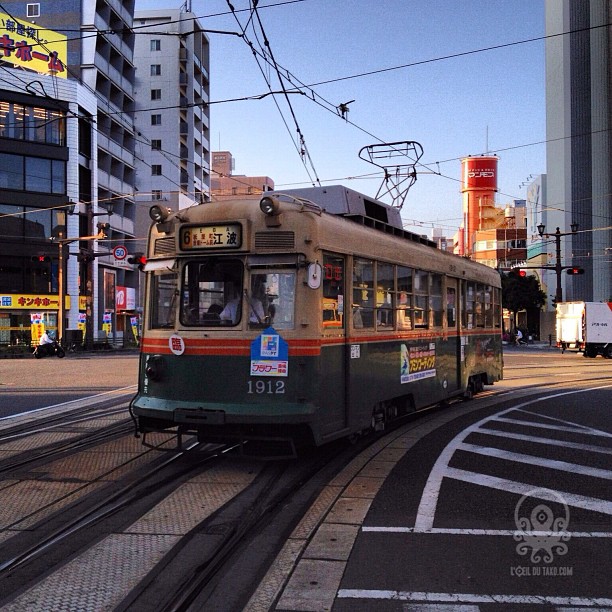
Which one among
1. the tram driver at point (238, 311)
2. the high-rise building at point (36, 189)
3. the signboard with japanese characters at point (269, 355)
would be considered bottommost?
the signboard with japanese characters at point (269, 355)

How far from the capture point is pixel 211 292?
722 centimetres

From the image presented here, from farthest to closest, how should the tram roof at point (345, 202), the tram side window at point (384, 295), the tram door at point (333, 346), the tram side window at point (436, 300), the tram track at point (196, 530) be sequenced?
the tram side window at point (436, 300), the tram roof at point (345, 202), the tram side window at point (384, 295), the tram door at point (333, 346), the tram track at point (196, 530)

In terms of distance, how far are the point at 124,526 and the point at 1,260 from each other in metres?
38.4

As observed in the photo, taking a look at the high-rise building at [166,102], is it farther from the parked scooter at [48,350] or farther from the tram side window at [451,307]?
the tram side window at [451,307]

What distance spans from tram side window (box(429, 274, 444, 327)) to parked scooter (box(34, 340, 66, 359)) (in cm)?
2526

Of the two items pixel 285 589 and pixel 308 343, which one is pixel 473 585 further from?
pixel 308 343

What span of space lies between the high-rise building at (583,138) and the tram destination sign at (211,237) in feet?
183

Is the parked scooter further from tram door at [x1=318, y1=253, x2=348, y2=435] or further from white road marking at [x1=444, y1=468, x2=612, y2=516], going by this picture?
white road marking at [x1=444, y1=468, x2=612, y2=516]

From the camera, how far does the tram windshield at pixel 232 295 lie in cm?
695

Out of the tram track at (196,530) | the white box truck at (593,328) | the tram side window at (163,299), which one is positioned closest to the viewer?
the tram track at (196,530)

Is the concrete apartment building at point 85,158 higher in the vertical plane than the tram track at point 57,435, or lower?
higher

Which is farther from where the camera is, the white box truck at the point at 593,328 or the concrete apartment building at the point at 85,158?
the concrete apartment building at the point at 85,158

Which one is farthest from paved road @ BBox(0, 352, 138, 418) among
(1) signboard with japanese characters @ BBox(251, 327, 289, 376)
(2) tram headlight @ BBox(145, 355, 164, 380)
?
(1) signboard with japanese characters @ BBox(251, 327, 289, 376)

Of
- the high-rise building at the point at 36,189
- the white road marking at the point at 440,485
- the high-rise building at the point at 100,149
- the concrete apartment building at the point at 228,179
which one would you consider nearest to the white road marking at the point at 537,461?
the white road marking at the point at 440,485
